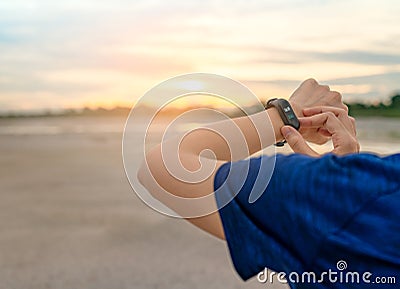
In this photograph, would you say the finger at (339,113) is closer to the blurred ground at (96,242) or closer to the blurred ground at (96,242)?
the blurred ground at (96,242)

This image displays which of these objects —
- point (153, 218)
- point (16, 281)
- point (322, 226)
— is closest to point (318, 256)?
point (322, 226)

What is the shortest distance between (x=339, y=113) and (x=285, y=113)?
0.30 ft

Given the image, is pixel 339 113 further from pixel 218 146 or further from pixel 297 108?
pixel 218 146

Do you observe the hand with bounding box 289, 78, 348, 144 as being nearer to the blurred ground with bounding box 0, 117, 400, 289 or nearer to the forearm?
the forearm

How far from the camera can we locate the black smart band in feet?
2.90

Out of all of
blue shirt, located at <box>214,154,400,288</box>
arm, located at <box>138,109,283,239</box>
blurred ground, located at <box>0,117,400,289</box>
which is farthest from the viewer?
blurred ground, located at <box>0,117,400,289</box>

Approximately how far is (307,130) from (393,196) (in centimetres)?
28

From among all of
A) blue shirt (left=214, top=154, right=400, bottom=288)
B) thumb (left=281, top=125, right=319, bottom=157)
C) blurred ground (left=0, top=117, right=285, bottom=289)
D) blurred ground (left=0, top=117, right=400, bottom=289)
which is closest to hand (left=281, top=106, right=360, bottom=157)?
thumb (left=281, top=125, right=319, bottom=157)

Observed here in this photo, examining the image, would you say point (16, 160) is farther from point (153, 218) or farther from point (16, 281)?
point (16, 281)

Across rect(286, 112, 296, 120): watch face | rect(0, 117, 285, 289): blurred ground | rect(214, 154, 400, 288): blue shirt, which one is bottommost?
rect(0, 117, 285, 289): blurred ground

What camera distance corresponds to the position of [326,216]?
668mm

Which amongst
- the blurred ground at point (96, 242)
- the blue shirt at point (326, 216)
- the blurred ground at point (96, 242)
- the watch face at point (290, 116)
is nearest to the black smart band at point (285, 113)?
the watch face at point (290, 116)

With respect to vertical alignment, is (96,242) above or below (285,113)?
below

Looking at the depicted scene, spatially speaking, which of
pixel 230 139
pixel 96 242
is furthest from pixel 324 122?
pixel 96 242
